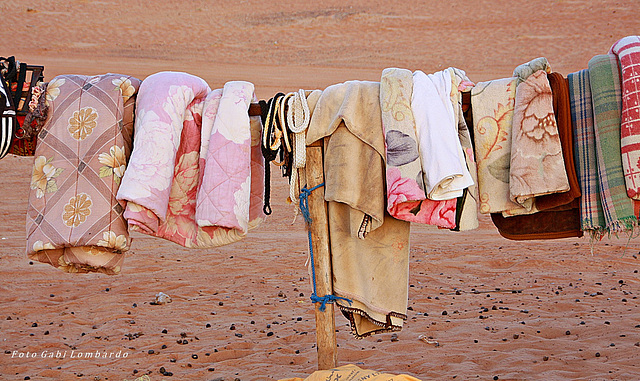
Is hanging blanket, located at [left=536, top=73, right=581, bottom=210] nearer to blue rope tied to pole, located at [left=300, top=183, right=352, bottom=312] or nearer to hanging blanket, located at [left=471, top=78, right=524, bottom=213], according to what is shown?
hanging blanket, located at [left=471, top=78, right=524, bottom=213]

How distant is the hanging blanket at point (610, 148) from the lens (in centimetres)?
251

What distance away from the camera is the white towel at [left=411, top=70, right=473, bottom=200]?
8.19 ft

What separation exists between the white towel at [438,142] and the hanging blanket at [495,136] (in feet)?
0.52

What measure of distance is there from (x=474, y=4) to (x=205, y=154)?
25.2 metres

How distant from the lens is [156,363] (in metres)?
4.54

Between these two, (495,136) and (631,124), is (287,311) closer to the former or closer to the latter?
(495,136)

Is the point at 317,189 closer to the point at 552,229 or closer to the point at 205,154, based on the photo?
the point at 205,154

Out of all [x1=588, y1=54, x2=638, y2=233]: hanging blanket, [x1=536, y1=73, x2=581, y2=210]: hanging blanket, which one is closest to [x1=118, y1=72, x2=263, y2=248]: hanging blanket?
[x1=536, y1=73, x2=581, y2=210]: hanging blanket

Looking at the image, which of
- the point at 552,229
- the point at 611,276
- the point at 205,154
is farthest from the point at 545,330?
the point at 205,154

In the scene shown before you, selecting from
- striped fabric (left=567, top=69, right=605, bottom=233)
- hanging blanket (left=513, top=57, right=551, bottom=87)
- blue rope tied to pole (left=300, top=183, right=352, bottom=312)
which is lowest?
blue rope tied to pole (left=300, top=183, right=352, bottom=312)

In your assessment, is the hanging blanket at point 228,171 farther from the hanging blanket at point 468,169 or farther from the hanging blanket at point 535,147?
the hanging blanket at point 535,147

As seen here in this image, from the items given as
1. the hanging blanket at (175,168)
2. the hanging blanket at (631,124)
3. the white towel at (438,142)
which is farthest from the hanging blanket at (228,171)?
the hanging blanket at (631,124)

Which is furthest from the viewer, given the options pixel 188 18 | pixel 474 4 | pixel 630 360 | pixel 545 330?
pixel 474 4

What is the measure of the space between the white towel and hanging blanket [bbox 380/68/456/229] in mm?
34
